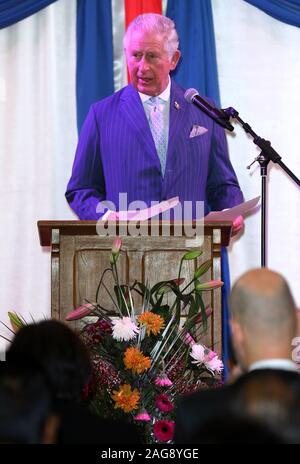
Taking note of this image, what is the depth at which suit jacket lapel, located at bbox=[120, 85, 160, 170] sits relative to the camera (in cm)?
540

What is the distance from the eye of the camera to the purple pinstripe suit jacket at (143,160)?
5.33 metres

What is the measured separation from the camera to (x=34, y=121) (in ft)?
20.9

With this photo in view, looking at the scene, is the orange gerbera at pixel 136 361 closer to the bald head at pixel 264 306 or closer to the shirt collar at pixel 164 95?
the bald head at pixel 264 306

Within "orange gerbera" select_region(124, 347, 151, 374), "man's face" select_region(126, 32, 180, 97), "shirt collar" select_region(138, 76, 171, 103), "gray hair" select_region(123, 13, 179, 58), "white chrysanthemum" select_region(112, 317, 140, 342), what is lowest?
"orange gerbera" select_region(124, 347, 151, 374)

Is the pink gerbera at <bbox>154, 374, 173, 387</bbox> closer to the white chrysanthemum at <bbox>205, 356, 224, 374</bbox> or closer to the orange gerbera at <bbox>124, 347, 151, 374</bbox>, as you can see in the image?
the orange gerbera at <bbox>124, 347, 151, 374</bbox>

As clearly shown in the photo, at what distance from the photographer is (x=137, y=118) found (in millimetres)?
5500

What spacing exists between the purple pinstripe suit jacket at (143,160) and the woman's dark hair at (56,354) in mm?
2867

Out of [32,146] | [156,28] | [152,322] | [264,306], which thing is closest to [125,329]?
[152,322]

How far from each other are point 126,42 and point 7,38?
1246 mm

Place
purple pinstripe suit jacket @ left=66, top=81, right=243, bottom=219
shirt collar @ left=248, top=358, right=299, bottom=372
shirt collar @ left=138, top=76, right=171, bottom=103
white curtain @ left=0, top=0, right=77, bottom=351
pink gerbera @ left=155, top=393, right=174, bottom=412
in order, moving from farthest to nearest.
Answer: white curtain @ left=0, top=0, right=77, bottom=351
shirt collar @ left=138, top=76, right=171, bottom=103
purple pinstripe suit jacket @ left=66, top=81, right=243, bottom=219
pink gerbera @ left=155, top=393, right=174, bottom=412
shirt collar @ left=248, top=358, right=299, bottom=372

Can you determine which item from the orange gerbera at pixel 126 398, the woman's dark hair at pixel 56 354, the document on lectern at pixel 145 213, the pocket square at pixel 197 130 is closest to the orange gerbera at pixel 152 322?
the orange gerbera at pixel 126 398

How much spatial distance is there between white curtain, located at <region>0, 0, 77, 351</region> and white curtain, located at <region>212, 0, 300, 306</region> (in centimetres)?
112

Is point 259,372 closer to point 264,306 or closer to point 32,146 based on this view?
point 264,306
